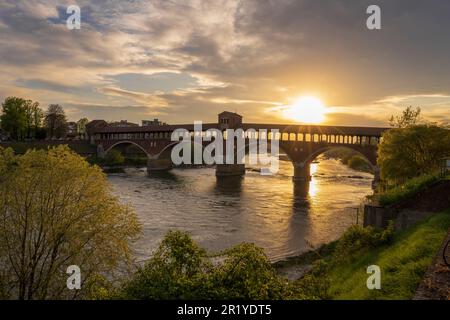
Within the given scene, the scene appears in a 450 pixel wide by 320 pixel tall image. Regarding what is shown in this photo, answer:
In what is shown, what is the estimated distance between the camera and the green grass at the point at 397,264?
1342 centimetres

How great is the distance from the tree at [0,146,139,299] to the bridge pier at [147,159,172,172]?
8025cm

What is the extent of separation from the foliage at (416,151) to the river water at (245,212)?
7286 mm

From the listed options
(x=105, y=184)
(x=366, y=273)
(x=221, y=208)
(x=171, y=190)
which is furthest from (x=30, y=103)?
(x=366, y=273)

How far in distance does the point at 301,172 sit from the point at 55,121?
3233 inches

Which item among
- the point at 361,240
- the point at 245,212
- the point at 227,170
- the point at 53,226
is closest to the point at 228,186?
the point at 227,170

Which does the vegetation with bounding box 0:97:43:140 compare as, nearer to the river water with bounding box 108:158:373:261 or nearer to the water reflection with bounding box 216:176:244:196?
the river water with bounding box 108:158:373:261

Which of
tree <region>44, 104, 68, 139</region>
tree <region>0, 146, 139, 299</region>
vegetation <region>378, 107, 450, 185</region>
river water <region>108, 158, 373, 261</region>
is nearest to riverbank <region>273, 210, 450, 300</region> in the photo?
river water <region>108, 158, 373, 261</region>

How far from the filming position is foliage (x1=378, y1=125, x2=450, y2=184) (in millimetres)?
35469

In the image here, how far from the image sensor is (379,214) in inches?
926

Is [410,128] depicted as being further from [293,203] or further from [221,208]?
[221,208]

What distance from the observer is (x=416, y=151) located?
36.3 meters

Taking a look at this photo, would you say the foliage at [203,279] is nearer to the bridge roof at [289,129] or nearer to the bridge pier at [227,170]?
the bridge roof at [289,129]

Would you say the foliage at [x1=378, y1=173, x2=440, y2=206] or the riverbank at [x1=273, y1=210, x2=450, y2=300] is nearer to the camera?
the riverbank at [x1=273, y1=210, x2=450, y2=300]

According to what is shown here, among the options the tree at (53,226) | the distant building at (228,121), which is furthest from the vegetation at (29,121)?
the tree at (53,226)
